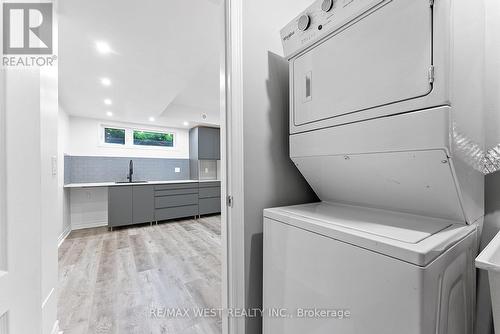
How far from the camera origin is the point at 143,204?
13.3 ft

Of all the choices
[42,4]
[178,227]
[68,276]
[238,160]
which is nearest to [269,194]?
[238,160]

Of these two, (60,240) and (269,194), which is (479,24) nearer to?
(269,194)

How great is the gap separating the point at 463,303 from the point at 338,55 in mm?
960

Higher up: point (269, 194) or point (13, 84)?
point (13, 84)

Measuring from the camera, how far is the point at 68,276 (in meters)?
2.21

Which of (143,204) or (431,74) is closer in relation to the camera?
(431,74)

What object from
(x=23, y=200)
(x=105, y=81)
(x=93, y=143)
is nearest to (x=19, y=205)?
(x=23, y=200)

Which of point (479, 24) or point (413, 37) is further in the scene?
point (479, 24)

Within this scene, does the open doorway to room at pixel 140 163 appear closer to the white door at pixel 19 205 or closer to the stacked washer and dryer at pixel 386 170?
the stacked washer and dryer at pixel 386 170

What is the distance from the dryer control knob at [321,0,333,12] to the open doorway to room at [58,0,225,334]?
0.52 metres

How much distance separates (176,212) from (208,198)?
76 cm

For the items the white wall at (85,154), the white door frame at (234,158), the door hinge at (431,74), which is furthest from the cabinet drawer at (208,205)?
the door hinge at (431,74)

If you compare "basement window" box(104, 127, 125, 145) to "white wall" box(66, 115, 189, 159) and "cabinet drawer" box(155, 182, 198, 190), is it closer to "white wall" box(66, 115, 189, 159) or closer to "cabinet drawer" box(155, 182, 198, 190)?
"white wall" box(66, 115, 189, 159)

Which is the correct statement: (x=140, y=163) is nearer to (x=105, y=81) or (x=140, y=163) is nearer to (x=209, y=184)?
(x=209, y=184)
